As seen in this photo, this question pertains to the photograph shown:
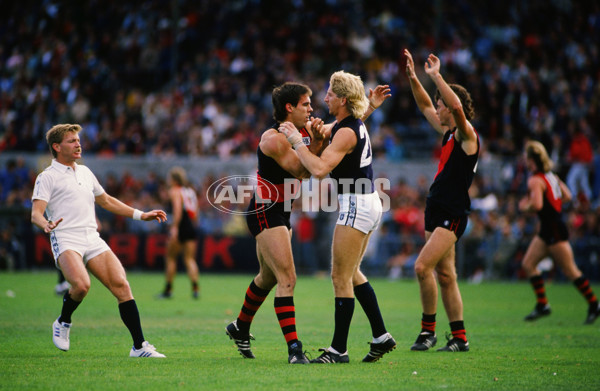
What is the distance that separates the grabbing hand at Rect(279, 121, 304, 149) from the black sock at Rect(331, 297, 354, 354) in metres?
1.55

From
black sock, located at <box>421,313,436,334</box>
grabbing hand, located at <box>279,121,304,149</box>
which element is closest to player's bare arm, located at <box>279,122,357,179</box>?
grabbing hand, located at <box>279,121,304,149</box>

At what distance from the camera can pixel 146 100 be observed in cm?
2919

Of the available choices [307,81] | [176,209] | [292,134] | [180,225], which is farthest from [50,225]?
[307,81]

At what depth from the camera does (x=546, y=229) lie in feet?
41.8

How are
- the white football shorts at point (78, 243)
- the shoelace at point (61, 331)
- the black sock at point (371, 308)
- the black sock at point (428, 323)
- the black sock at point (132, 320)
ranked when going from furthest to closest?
the black sock at point (428, 323), the shoelace at point (61, 331), the white football shorts at point (78, 243), the black sock at point (132, 320), the black sock at point (371, 308)

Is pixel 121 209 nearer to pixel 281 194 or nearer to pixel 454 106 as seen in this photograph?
pixel 281 194

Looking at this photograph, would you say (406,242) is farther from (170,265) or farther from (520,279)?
(170,265)

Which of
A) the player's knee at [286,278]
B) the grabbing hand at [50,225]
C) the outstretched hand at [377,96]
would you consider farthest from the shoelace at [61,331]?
the outstretched hand at [377,96]

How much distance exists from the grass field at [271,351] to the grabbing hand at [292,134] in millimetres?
2073

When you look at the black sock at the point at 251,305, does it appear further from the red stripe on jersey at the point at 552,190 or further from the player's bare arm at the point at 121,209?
the red stripe on jersey at the point at 552,190

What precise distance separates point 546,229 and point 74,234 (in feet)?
24.9

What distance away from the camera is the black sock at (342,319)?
773 cm

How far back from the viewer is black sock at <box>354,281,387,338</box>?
7922 mm

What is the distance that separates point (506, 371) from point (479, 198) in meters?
16.3
